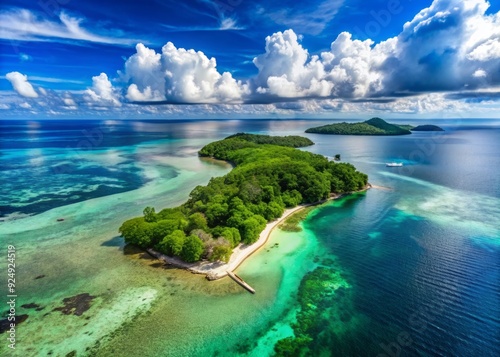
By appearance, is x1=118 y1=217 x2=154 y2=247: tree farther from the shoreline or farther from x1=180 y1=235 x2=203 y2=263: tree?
x1=180 y1=235 x2=203 y2=263: tree

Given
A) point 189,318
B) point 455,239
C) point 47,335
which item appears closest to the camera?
point 47,335

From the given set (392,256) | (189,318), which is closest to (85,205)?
(189,318)

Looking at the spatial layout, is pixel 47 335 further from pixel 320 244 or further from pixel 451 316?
pixel 451 316

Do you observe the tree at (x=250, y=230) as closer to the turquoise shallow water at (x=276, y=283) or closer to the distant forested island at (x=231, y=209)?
the distant forested island at (x=231, y=209)

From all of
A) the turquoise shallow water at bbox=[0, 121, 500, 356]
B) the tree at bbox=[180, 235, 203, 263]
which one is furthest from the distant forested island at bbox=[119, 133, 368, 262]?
the turquoise shallow water at bbox=[0, 121, 500, 356]

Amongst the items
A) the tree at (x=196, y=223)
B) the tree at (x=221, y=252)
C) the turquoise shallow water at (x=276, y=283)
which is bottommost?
the turquoise shallow water at (x=276, y=283)

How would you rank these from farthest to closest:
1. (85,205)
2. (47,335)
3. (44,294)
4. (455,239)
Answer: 1. (85,205)
2. (455,239)
3. (44,294)
4. (47,335)

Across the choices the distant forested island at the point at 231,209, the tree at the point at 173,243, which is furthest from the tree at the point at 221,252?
the tree at the point at 173,243

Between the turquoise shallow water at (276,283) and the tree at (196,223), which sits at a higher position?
the tree at (196,223)
